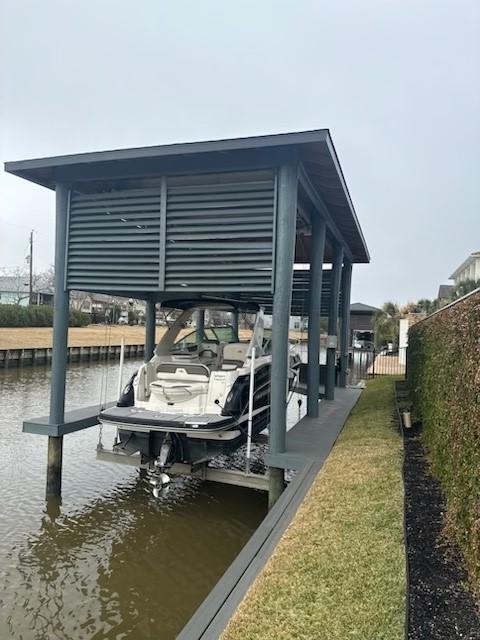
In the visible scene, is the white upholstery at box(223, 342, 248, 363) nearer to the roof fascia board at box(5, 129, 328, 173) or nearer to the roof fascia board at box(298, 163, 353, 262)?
the roof fascia board at box(298, 163, 353, 262)

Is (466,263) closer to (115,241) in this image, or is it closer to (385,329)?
(385,329)

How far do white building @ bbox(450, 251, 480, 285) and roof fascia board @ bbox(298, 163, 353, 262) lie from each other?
2981 cm

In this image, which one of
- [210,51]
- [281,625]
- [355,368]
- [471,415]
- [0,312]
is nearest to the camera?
[281,625]

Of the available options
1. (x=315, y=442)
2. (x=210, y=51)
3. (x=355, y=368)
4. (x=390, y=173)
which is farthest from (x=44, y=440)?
(x=390, y=173)

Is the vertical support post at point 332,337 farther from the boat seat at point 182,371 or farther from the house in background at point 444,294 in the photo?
the house in background at point 444,294

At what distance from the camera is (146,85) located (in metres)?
18.3

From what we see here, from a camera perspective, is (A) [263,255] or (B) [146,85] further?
(B) [146,85]

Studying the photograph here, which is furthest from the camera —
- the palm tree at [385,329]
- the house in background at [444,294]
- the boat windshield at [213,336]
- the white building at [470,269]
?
the white building at [470,269]

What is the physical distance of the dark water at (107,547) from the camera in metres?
4.56

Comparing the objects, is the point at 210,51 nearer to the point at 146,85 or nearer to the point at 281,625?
the point at 146,85

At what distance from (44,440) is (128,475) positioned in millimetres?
2920

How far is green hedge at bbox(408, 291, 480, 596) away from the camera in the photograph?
367 cm

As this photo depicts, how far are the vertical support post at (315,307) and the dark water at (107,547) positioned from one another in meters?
2.51

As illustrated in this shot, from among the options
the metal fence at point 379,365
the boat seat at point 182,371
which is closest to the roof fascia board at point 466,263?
the metal fence at point 379,365
